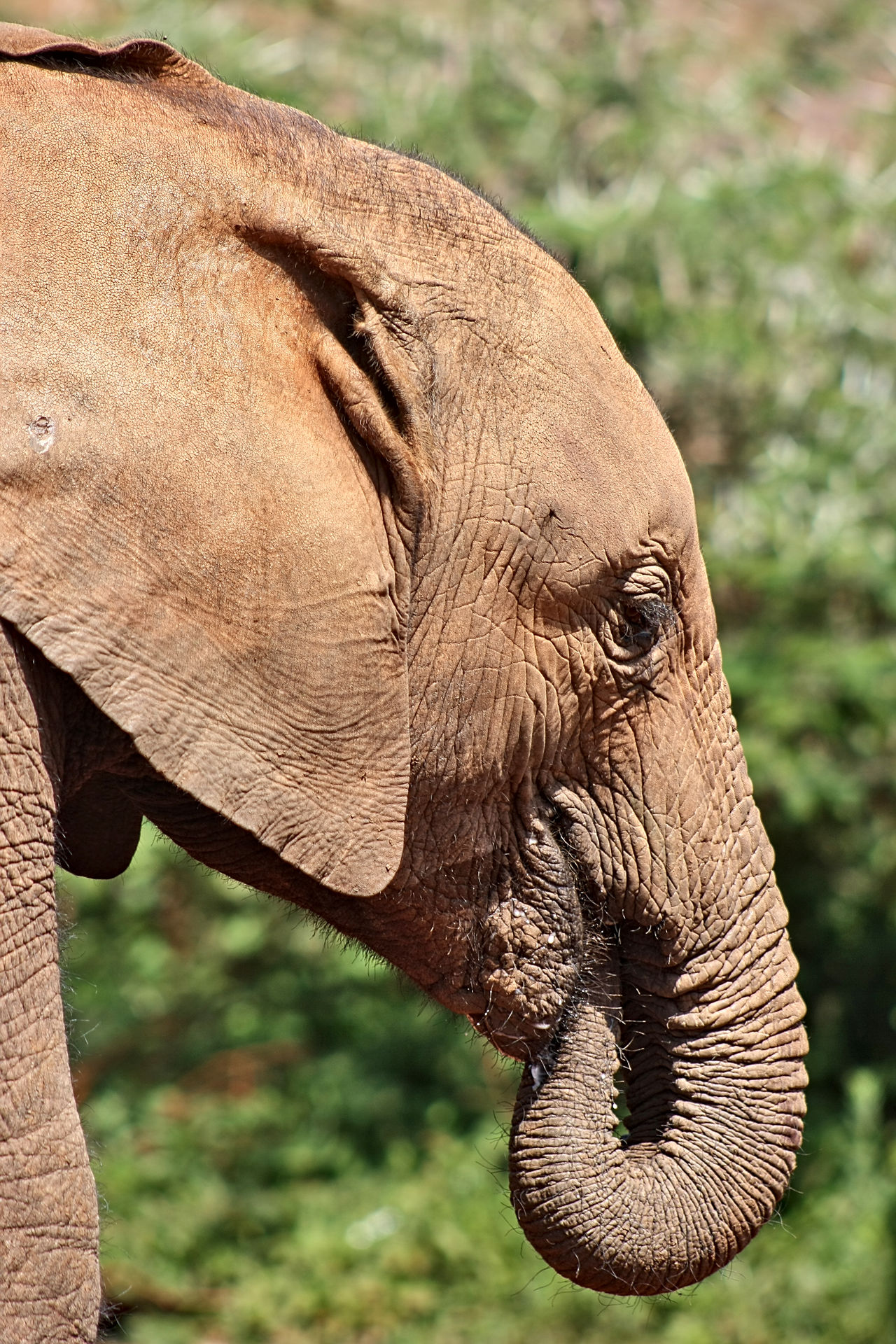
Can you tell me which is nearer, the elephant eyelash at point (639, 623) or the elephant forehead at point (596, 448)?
the elephant forehead at point (596, 448)

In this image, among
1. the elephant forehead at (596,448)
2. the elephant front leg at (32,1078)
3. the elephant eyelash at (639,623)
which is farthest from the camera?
the elephant eyelash at (639,623)

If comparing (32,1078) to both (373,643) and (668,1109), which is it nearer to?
(373,643)

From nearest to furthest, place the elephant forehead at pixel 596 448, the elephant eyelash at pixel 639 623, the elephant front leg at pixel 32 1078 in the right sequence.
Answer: the elephant front leg at pixel 32 1078, the elephant forehead at pixel 596 448, the elephant eyelash at pixel 639 623

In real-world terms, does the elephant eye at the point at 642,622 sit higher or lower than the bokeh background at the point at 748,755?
higher

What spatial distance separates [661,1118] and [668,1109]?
0.08ft

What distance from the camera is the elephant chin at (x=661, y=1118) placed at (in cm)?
250

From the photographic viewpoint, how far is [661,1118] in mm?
2590

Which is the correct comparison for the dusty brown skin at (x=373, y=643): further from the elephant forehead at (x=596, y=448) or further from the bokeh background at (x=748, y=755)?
the bokeh background at (x=748, y=755)

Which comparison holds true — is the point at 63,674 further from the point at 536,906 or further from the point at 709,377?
the point at 709,377

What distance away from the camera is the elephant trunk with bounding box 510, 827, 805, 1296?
8.20ft

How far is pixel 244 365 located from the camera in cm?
202

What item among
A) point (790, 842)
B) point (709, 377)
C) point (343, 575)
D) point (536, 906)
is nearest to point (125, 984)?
point (790, 842)

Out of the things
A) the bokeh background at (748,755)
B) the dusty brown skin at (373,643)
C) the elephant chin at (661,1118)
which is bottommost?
the bokeh background at (748,755)

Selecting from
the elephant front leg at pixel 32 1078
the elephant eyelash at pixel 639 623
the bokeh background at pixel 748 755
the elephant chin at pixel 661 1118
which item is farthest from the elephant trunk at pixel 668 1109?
the bokeh background at pixel 748 755
